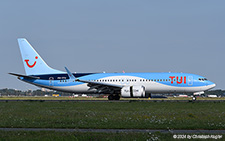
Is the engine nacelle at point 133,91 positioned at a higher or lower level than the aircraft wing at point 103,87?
lower

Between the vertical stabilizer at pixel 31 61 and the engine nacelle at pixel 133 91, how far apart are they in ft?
44.0

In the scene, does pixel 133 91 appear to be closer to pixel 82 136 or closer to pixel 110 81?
pixel 110 81

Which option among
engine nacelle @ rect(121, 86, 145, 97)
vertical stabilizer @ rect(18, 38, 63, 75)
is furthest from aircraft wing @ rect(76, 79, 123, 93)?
vertical stabilizer @ rect(18, 38, 63, 75)

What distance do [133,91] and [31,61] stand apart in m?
19.4

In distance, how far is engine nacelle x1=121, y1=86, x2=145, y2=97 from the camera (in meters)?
51.3

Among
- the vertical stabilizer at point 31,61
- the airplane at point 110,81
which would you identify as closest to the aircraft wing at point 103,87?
the airplane at point 110,81

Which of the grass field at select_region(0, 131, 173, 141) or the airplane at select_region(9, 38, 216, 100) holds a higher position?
the airplane at select_region(9, 38, 216, 100)

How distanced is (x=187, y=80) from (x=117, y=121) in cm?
3123

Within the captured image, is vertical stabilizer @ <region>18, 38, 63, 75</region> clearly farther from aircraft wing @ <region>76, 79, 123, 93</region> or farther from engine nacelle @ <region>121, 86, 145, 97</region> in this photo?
engine nacelle @ <region>121, 86, 145, 97</region>

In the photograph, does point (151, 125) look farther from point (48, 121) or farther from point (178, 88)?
point (178, 88)

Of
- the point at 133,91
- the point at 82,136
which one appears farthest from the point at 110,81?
the point at 82,136

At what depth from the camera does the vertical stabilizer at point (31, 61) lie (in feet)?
196

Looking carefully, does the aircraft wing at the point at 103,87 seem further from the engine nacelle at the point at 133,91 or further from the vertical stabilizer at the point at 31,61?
the vertical stabilizer at the point at 31,61

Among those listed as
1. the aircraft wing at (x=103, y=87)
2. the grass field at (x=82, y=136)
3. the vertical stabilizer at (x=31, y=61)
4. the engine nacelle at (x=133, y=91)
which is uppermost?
the vertical stabilizer at (x=31, y=61)
